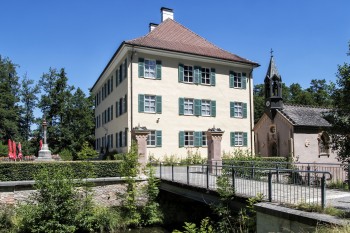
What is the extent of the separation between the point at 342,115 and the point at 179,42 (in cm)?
1964

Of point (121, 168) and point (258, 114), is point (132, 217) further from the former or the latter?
point (258, 114)

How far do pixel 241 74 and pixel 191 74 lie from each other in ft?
16.5

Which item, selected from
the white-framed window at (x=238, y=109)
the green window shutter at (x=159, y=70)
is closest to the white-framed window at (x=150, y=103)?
the green window shutter at (x=159, y=70)

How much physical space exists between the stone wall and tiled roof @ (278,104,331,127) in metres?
14.6

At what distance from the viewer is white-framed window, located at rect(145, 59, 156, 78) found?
1028 inches

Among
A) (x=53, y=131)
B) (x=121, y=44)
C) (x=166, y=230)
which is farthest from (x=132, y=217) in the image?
(x=53, y=131)

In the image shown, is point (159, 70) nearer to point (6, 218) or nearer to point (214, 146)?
point (214, 146)

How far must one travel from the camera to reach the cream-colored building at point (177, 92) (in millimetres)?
25652

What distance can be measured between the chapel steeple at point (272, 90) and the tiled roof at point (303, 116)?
2.55ft

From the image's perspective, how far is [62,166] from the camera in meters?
16.7

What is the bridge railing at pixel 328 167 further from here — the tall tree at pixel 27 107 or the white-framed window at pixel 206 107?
the tall tree at pixel 27 107

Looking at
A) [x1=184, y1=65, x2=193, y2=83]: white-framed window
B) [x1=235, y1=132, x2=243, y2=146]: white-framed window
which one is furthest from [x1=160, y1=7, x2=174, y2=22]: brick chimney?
[x1=235, y1=132, x2=243, y2=146]: white-framed window

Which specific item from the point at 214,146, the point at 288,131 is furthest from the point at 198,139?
the point at 214,146

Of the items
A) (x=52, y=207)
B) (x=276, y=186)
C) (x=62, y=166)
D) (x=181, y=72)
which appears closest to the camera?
(x=276, y=186)
